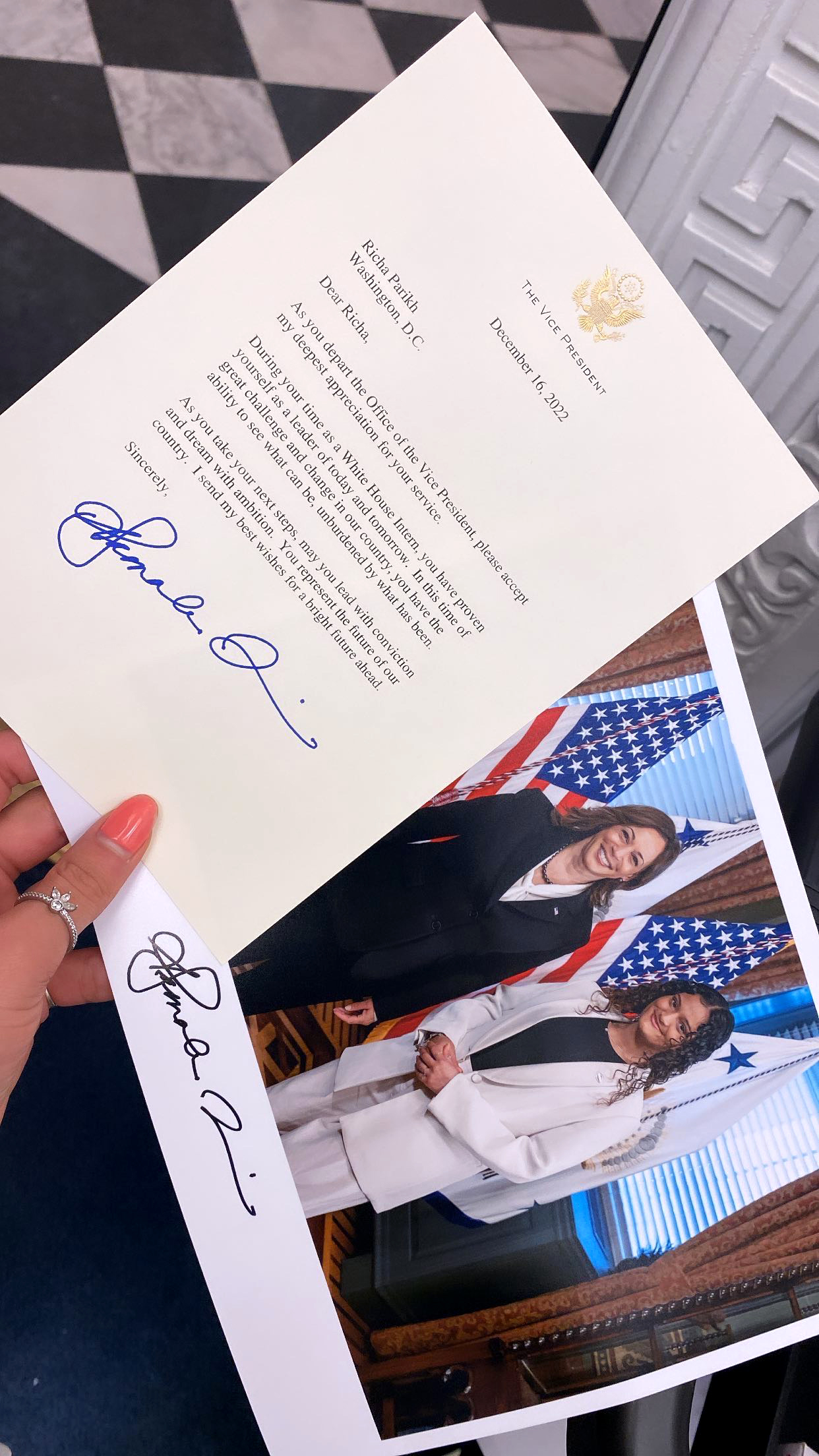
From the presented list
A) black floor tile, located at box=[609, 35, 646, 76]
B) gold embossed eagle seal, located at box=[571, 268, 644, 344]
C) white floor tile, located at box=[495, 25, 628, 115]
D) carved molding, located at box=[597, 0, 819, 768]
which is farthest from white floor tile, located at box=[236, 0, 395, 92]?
gold embossed eagle seal, located at box=[571, 268, 644, 344]

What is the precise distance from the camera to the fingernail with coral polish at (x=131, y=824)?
1.50 ft

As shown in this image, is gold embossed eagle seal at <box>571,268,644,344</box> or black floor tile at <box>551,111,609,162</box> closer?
gold embossed eagle seal at <box>571,268,644,344</box>

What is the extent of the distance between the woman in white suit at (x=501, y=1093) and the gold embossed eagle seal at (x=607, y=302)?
317 mm

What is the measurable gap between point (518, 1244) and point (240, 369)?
0.44 metres

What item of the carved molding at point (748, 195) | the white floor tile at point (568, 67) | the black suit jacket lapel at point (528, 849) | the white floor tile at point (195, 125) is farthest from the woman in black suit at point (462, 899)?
the white floor tile at point (568, 67)

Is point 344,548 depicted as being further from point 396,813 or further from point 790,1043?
point 790,1043

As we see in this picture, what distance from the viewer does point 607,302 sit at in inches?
16.8

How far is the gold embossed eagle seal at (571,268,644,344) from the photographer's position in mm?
426

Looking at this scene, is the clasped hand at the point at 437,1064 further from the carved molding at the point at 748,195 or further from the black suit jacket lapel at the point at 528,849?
the carved molding at the point at 748,195

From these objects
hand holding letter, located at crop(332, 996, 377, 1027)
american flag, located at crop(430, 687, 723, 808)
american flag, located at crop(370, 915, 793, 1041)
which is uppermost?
american flag, located at crop(430, 687, 723, 808)

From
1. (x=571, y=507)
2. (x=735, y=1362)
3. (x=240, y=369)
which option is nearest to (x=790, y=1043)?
(x=735, y=1362)
